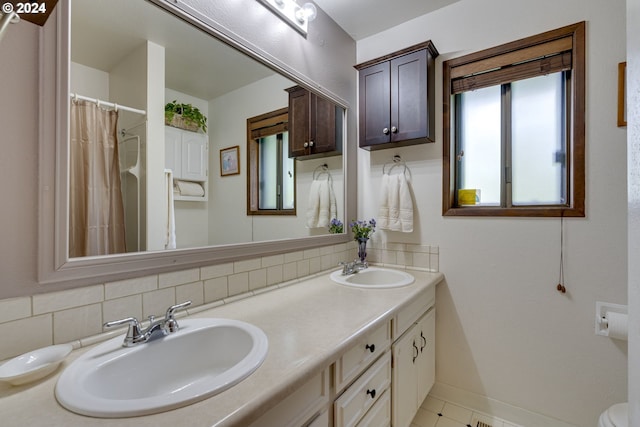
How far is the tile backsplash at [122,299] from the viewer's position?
Result: 70 centimetres

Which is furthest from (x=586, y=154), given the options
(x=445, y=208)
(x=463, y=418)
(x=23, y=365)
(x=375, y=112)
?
(x=23, y=365)

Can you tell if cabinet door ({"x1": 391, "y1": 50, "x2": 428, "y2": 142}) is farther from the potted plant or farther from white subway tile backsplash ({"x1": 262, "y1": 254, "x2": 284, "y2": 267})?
the potted plant

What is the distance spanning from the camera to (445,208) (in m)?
1.77

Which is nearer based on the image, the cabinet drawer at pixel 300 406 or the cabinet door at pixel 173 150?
the cabinet drawer at pixel 300 406

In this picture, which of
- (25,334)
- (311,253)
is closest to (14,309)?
(25,334)

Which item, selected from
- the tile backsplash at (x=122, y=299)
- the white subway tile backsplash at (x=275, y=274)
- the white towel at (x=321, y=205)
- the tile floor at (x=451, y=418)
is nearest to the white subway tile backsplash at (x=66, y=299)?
the tile backsplash at (x=122, y=299)

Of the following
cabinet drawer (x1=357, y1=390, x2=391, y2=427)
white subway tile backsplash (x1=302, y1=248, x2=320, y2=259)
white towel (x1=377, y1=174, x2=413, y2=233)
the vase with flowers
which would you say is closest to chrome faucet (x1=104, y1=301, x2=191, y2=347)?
cabinet drawer (x1=357, y1=390, x2=391, y2=427)

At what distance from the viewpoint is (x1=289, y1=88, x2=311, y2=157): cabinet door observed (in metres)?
1.60

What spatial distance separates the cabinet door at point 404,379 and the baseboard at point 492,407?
452 mm

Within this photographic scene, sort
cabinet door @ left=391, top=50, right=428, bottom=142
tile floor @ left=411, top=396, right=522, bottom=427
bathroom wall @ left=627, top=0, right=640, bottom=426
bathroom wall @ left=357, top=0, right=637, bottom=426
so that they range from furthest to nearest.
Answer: cabinet door @ left=391, top=50, right=428, bottom=142
tile floor @ left=411, top=396, right=522, bottom=427
bathroom wall @ left=357, top=0, right=637, bottom=426
bathroom wall @ left=627, top=0, right=640, bottom=426

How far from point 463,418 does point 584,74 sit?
1.98 metres

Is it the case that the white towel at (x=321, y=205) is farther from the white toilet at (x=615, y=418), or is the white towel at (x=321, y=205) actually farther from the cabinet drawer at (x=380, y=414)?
the white toilet at (x=615, y=418)

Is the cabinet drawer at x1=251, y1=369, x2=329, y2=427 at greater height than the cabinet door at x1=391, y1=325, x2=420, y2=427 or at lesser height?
greater

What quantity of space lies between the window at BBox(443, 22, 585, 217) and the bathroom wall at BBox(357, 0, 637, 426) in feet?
0.18
